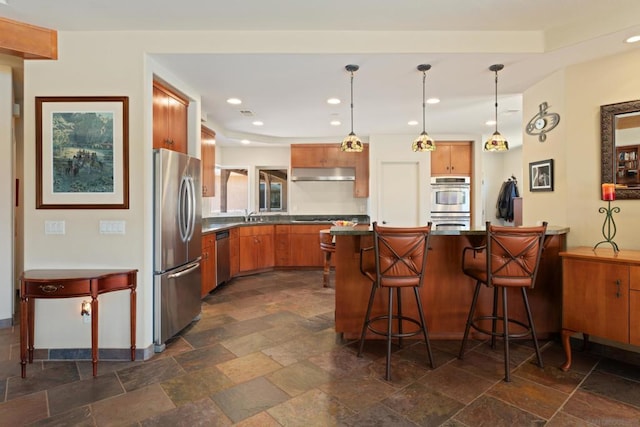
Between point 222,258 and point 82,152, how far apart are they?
2.45 meters

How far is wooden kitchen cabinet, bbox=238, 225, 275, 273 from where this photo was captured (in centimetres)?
554

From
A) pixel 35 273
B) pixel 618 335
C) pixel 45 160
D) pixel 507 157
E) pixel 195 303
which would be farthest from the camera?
pixel 507 157

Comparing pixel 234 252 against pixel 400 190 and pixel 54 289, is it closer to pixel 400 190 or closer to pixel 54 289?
pixel 54 289

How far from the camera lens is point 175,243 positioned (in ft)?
9.87

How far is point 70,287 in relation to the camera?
7.82 ft

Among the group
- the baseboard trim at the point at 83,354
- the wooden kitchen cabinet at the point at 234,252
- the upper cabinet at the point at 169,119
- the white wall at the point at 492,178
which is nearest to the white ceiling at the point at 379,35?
the upper cabinet at the point at 169,119

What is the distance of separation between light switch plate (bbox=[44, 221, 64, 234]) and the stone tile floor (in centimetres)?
104

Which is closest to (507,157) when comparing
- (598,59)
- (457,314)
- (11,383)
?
(598,59)

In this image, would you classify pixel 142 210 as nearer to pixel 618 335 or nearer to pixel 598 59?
pixel 618 335

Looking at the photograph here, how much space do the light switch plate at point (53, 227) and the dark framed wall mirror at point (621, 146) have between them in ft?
14.9

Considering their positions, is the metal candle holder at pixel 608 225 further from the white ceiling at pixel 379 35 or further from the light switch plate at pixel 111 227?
the light switch plate at pixel 111 227

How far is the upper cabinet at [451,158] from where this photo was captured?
600cm

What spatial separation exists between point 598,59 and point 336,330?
327cm

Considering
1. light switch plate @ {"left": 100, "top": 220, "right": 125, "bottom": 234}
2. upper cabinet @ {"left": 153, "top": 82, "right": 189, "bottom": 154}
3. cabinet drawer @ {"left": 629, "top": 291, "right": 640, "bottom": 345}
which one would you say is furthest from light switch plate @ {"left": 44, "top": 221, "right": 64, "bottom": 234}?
cabinet drawer @ {"left": 629, "top": 291, "right": 640, "bottom": 345}
